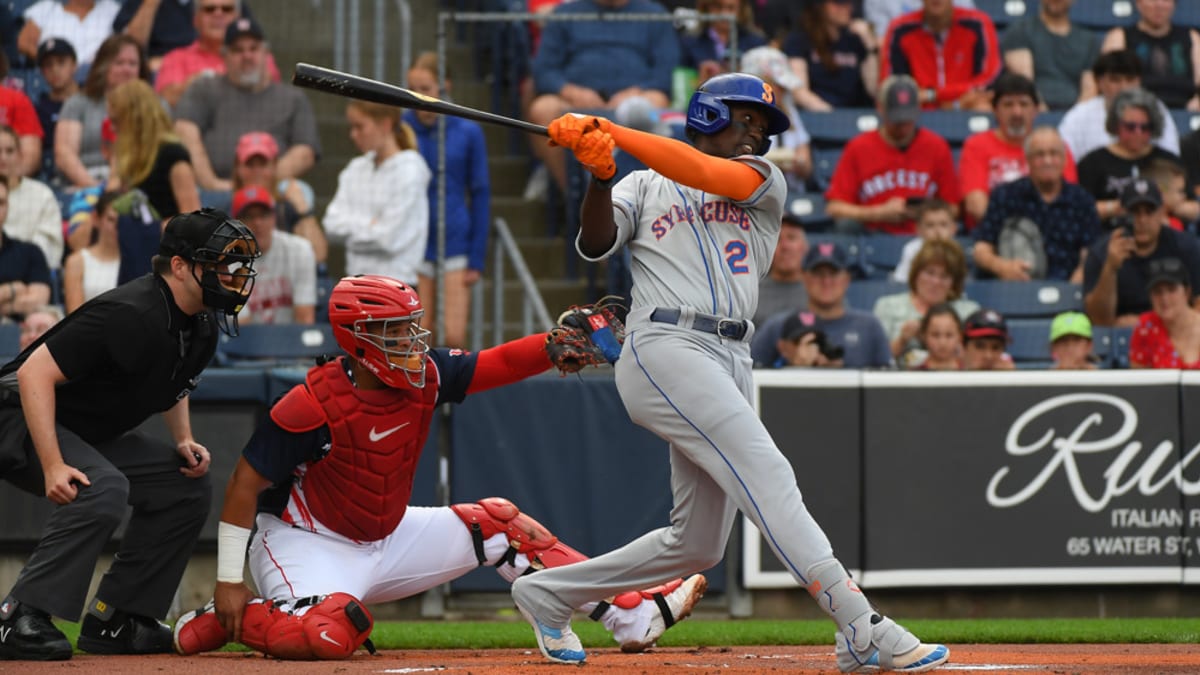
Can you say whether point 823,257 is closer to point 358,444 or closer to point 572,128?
point 358,444

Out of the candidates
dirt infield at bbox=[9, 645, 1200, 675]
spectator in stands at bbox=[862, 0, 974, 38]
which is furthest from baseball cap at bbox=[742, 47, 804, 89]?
dirt infield at bbox=[9, 645, 1200, 675]

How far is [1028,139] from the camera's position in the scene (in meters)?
9.97

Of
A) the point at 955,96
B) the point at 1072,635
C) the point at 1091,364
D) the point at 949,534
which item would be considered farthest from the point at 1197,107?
the point at 1072,635

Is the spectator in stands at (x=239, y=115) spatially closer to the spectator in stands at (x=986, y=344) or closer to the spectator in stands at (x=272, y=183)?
the spectator in stands at (x=272, y=183)

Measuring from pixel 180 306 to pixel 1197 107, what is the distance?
7.97 m

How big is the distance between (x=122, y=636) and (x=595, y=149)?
8.46 feet

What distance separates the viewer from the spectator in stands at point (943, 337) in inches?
334

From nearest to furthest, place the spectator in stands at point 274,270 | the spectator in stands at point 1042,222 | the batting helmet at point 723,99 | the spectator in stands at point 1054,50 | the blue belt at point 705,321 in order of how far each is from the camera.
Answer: the blue belt at point 705,321, the batting helmet at point 723,99, the spectator in stands at point 274,270, the spectator in stands at point 1042,222, the spectator in stands at point 1054,50

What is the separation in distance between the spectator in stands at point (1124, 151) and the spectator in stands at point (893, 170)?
2.94 ft

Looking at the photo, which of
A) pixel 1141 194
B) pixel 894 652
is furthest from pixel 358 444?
pixel 1141 194

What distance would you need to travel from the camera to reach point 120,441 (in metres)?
5.89

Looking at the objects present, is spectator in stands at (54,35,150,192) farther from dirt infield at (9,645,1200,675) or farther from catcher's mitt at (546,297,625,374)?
catcher's mitt at (546,297,625,374)

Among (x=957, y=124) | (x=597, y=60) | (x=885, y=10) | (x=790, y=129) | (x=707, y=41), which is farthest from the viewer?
(x=885, y=10)

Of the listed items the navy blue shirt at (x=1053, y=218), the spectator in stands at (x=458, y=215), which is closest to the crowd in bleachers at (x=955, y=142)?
the navy blue shirt at (x=1053, y=218)
